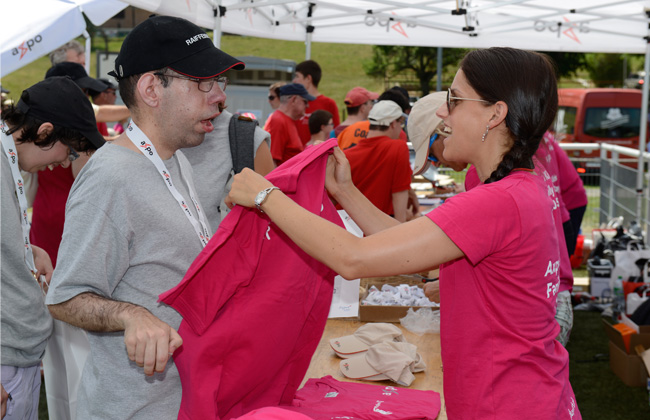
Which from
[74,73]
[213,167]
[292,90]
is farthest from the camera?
[292,90]

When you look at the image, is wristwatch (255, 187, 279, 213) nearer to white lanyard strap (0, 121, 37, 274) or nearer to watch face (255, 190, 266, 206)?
watch face (255, 190, 266, 206)

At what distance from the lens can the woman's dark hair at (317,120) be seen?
764 centimetres

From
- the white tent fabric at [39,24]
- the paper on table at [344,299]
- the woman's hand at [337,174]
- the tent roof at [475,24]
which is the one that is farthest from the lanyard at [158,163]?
the tent roof at [475,24]

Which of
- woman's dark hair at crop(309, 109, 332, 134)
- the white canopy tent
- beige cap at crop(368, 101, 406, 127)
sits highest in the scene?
the white canopy tent

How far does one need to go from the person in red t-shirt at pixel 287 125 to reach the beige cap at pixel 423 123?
3.41m

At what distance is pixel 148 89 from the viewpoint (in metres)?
1.86

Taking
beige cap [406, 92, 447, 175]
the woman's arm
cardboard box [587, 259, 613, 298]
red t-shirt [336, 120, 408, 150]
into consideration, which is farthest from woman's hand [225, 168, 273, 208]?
cardboard box [587, 259, 613, 298]

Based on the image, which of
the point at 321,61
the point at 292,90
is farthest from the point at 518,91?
the point at 321,61

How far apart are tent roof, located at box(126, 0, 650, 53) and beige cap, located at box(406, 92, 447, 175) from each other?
5091mm

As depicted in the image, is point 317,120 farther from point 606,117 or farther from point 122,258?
point 606,117

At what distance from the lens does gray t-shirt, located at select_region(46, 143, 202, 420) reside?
166 cm

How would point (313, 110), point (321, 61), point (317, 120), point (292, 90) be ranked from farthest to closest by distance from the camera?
point (321, 61)
point (313, 110)
point (317, 120)
point (292, 90)

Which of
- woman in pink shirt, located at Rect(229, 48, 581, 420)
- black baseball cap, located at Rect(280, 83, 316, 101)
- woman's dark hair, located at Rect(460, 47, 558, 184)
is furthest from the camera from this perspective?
black baseball cap, located at Rect(280, 83, 316, 101)

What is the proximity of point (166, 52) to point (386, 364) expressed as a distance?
1.64 metres
